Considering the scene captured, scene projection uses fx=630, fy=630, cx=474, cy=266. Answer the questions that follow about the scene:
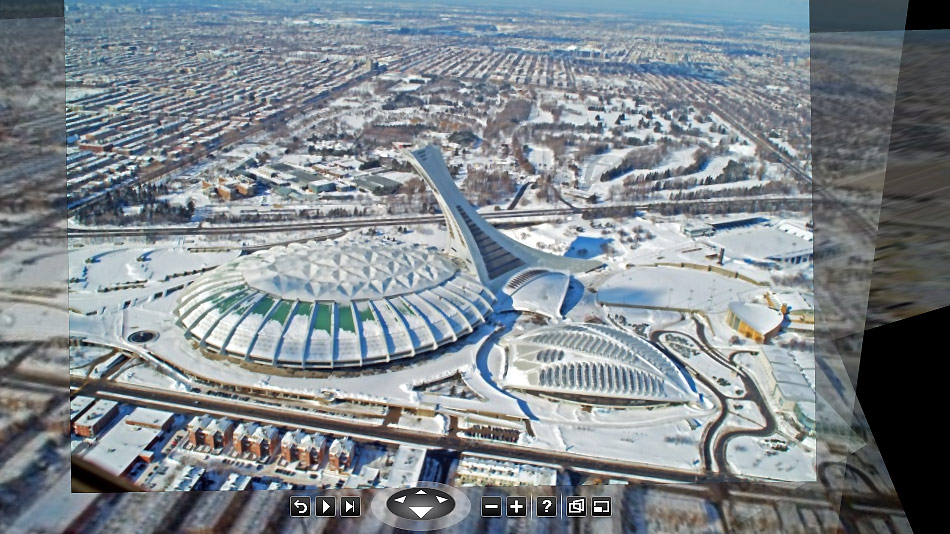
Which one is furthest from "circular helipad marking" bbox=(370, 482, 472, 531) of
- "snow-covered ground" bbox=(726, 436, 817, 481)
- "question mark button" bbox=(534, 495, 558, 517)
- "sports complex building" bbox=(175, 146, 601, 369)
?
"sports complex building" bbox=(175, 146, 601, 369)

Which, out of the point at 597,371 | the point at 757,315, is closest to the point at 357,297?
the point at 597,371

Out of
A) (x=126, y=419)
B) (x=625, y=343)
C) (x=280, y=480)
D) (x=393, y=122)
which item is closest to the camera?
(x=280, y=480)

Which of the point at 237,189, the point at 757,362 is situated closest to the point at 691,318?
the point at 757,362

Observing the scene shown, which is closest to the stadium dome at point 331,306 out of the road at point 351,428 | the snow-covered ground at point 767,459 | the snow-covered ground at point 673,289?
the road at point 351,428

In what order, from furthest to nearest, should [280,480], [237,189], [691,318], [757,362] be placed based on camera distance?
[237,189], [691,318], [757,362], [280,480]

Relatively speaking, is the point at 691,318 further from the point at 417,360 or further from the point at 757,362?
the point at 417,360

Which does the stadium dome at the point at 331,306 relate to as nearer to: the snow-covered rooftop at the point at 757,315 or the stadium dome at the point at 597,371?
the stadium dome at the point at 597,371

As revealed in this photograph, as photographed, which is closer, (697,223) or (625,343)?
(625,343)
